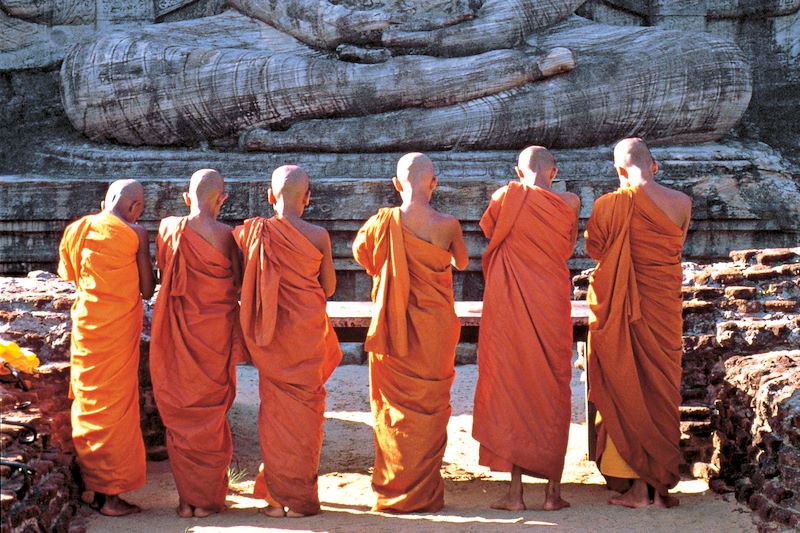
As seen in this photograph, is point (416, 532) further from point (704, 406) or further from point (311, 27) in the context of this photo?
point (311, 27)

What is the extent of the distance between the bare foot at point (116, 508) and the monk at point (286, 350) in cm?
61

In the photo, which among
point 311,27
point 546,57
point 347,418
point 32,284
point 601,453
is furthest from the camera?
point 311,27

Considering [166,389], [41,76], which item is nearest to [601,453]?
[166,389]

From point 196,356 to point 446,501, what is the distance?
1.35m

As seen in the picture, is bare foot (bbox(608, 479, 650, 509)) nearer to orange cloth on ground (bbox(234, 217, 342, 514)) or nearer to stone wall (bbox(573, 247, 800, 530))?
stone wall (bbox(573, 247, 800, 530))

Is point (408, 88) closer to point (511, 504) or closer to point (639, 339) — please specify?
point (639, 339)

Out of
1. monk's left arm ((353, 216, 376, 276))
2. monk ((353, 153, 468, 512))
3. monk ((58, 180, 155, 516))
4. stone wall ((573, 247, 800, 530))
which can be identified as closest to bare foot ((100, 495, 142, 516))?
monk ((58, 180, 155, 516))

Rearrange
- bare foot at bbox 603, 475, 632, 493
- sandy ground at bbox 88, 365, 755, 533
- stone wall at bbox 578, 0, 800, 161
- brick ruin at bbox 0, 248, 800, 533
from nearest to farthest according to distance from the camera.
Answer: brick ruin at bbox 0, 248, 800, 533, sandy ground at bbox 88, 365, 755, 533, bare foot at bbox 603, 475, 632, 493, stone wall at bbox 578, 0, 800, 161

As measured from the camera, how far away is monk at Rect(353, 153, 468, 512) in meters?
5.44

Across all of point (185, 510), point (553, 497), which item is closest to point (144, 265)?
point (185, 510)

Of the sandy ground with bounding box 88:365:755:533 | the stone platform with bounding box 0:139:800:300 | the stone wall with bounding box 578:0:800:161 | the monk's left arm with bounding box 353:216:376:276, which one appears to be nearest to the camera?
the sandy ground with bounding box 88:365:755:533

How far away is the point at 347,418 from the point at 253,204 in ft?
6.66

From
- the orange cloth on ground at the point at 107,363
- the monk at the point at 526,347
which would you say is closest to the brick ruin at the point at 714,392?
the orange cloth on ground at the point at 107,363

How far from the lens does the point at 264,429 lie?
536cm
